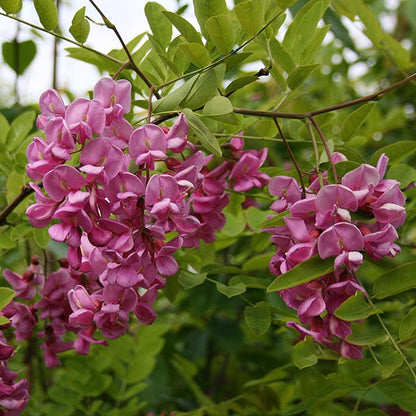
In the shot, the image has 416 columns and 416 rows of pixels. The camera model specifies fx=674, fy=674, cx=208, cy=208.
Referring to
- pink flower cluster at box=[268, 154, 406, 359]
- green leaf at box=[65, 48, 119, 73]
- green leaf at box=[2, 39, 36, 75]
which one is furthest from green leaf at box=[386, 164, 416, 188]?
green leaf at box=[2, 39, 36, 75]

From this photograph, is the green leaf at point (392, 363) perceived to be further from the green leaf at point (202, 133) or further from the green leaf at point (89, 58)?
the green leaf at point (89, 58)

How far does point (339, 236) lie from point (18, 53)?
1046 mm

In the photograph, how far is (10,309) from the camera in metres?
0.87

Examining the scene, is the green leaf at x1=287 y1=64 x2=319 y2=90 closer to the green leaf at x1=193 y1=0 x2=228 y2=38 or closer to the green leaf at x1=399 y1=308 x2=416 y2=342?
the green leaf at x1=193 y1=0 x2=228 y2=38

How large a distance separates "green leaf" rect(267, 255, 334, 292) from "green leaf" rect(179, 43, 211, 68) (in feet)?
0.85

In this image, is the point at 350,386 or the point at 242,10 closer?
the point at 242,10

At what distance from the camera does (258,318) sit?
2.85ft

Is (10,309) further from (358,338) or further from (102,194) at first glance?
(358,338)

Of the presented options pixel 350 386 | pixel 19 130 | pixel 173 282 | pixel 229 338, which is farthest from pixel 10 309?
pixel 229 338

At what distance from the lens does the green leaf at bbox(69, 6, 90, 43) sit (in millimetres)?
803

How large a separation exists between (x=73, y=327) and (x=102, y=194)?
1.02 feet

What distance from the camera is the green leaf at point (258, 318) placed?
2.82 feet

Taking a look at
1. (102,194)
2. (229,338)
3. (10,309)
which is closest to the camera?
(102,194)

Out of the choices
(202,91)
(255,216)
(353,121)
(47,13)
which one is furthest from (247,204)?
(47,13)
